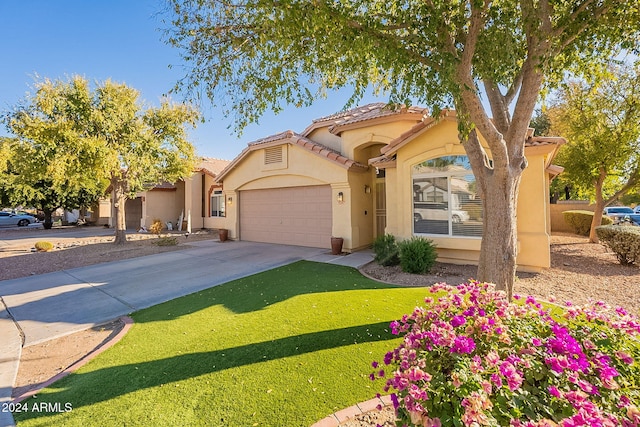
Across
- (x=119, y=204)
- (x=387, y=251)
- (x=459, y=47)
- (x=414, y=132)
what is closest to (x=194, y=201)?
(x=119, y=204)

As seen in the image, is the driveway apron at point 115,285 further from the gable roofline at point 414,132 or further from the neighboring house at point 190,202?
the neighboring house at point 190,202

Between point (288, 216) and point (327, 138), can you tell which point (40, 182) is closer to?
point (288, 216)

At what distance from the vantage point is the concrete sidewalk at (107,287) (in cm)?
569

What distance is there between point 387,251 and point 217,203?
16022 mm

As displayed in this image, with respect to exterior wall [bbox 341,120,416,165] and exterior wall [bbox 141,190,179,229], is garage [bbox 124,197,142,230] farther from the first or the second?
exterior wall [bbox 341,120,416,165]

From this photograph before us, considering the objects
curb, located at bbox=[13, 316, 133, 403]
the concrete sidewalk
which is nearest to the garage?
the concrete sidewalk

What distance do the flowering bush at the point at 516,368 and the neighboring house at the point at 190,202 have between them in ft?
68.2

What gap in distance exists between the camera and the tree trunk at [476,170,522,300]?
189 inches

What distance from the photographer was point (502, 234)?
4824 mm

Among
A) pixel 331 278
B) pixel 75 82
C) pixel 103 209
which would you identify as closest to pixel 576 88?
pixel 331 278

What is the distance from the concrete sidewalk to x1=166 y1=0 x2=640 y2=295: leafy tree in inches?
221

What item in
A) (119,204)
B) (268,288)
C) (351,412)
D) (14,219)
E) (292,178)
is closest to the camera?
(351,412)

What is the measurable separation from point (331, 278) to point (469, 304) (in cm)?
577

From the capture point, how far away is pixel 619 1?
4883 millimetres
